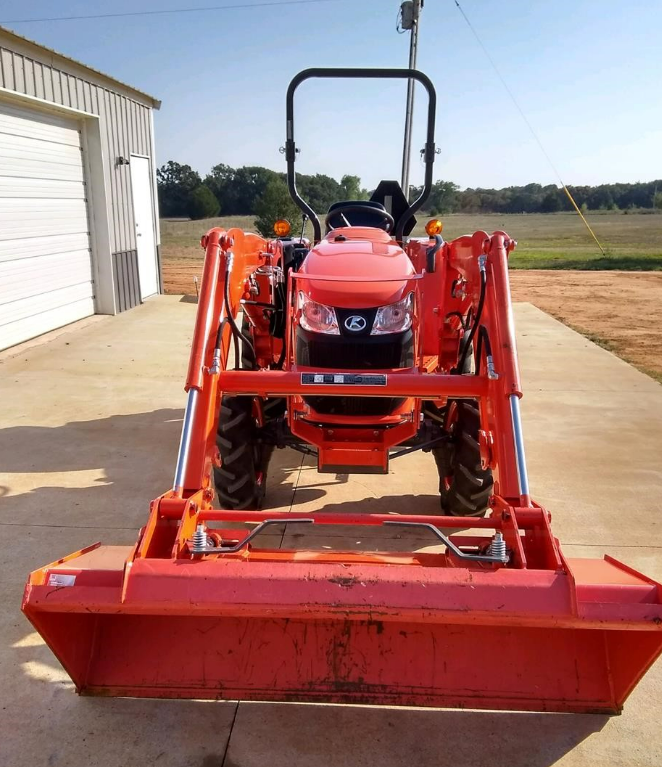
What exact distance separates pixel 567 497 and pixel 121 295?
821cm

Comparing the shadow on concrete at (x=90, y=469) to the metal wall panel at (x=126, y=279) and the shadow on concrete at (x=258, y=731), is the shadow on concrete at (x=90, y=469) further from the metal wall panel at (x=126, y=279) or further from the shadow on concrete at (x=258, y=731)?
the metal wall panel at (x=126, y=279)

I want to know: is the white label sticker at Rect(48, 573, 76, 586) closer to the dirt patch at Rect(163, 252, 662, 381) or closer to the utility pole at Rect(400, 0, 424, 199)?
the dirt patch at Rect(163, 252, 662, 381)

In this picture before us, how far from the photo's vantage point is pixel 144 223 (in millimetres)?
11664

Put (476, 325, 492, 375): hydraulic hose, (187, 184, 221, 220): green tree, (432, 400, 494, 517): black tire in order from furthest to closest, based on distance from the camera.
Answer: (187, 184, 221, 220): green tree < (432, 400, 494, 517): black tire < (476, 325, 492, 375): hydraulic hose

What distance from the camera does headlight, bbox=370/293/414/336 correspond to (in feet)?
10.2

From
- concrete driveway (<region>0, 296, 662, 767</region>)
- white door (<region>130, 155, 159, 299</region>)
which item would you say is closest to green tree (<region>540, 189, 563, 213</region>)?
white door (<region>130, 155, 159, 299</region>)

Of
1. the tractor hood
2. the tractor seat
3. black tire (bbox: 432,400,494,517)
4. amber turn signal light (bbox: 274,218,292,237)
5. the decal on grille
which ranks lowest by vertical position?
black tire (bbox: 432,400,494,517)

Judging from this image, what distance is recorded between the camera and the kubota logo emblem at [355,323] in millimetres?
3082

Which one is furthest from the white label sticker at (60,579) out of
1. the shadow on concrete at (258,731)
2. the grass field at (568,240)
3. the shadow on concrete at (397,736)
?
the grass field at (568,240)

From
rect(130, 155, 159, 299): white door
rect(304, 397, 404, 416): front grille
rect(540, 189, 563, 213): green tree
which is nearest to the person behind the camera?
rect(304, 397, 404, 416): front grille

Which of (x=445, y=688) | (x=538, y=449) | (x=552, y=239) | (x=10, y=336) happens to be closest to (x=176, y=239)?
(x=552, y=239)

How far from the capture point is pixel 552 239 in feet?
115

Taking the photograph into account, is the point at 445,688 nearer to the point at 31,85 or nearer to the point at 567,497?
the point at 567,497

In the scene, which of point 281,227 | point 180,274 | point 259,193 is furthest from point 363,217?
point 259,193
